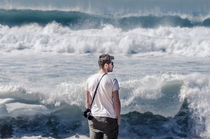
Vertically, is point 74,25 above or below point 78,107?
above

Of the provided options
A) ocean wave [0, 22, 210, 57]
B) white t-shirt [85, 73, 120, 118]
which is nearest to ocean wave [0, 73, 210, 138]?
white t-shirt [85, 73, 120, 118]

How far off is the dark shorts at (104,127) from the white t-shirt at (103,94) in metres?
0.05

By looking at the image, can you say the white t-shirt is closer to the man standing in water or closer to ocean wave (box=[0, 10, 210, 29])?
the man standing in water

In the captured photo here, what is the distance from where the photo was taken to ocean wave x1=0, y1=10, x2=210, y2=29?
611 inches

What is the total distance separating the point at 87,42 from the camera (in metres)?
12.9

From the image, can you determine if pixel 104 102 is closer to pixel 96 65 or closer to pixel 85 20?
pixel 96 65

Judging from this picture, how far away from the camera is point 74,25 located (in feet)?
50.8

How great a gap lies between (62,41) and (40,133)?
23.3 feet

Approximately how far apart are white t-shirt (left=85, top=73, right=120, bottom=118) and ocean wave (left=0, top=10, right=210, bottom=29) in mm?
12266

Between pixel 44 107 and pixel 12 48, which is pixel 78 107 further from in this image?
pixel 12 48

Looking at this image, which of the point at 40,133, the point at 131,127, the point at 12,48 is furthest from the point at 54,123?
the point at 12,48

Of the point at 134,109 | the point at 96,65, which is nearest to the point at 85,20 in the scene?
the point at 96,65

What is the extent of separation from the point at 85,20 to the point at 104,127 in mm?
13171

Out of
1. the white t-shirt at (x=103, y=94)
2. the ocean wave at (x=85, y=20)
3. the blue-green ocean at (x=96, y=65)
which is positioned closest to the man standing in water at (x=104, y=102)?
the white t-shirt at (x=103, y=94)
